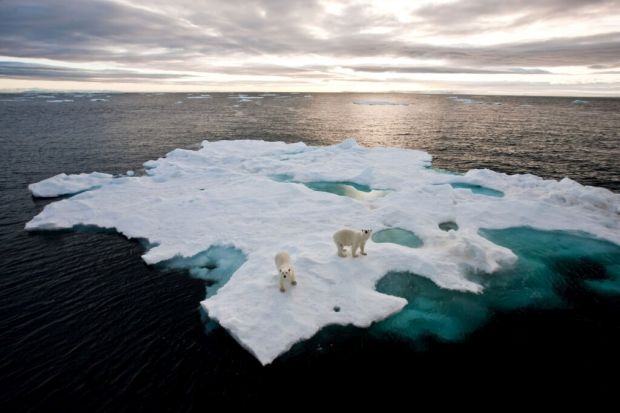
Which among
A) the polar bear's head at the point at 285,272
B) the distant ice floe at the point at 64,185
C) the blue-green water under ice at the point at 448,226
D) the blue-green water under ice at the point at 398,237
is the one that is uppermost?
the polar bear's head at the point at 285,272

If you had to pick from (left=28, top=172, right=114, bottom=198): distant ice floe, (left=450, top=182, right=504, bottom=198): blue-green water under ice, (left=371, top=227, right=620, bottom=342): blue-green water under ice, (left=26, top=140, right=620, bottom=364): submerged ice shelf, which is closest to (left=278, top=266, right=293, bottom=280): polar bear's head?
(left=26, top=140, right=620, bottom=364): submerged ice shelf

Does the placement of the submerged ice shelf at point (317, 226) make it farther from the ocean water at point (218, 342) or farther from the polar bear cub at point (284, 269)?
the ocean water at point (218, 342)

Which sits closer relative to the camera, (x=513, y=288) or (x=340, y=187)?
(x=513, y=288)

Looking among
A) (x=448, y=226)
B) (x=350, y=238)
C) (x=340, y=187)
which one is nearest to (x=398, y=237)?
(x=448, y=226)

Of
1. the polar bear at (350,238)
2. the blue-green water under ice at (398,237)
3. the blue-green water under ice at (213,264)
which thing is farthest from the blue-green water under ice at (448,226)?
the blue-green water under ice at (213,264)

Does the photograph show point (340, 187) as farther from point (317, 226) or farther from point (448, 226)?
point (448, 226)

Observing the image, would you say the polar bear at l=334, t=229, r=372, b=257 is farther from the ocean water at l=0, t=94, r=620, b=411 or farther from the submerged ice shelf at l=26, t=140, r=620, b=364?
the ocean water at l=0, t=94, r=620, b=411

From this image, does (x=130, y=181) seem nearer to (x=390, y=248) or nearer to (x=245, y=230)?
(x=245, y=230)
